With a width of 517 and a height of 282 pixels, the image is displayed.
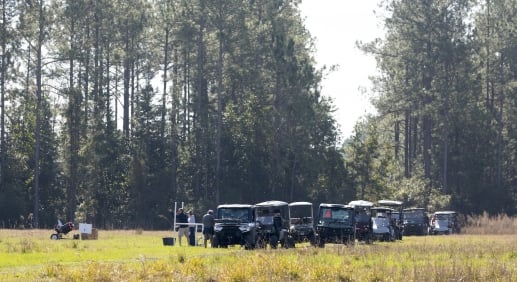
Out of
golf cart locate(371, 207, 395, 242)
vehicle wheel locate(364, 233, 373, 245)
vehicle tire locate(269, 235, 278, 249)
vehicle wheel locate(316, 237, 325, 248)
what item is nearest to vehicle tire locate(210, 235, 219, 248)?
vehicle tire locate(269, 235, 278, 249)

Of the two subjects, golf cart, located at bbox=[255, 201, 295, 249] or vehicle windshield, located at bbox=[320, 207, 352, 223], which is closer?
golf cart, located at bbox=[255, 201, 295, 249]

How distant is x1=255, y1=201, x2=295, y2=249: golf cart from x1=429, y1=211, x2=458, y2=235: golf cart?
30530mm

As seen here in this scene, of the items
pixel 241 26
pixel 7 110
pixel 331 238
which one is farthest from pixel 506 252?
pixel 7 110

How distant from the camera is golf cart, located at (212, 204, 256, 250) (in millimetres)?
40641

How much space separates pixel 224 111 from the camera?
88000mm

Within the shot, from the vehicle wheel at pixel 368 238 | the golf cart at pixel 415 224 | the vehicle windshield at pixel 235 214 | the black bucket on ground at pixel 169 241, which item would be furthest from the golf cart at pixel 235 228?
the golf cart at pixel 415 224

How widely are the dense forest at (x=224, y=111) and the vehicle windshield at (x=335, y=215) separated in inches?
1251

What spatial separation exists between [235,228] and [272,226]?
3.35 meters

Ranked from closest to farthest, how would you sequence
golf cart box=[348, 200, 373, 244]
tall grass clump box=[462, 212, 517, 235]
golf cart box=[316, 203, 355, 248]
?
golf cart box=[316, 203, 355, 248] → golf cart box=[348, 200, 373, 244] → tall grass clump box=[462, 212, 517, 235]

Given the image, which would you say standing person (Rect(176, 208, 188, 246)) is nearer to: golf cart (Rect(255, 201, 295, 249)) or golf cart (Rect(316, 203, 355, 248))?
golf cart (Rect(255, 201, 295, 249))

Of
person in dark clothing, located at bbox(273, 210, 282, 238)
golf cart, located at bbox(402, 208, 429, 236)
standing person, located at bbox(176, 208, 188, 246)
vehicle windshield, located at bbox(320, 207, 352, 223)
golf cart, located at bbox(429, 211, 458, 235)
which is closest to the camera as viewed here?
standing person, located at bbox(176, 208, 188, 246)

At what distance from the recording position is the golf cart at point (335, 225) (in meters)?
45.8

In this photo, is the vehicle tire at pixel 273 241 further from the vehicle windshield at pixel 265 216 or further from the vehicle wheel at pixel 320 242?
the vehicle wheel at pixel 320 242

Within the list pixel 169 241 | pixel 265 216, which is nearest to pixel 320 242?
pixel 265 216
